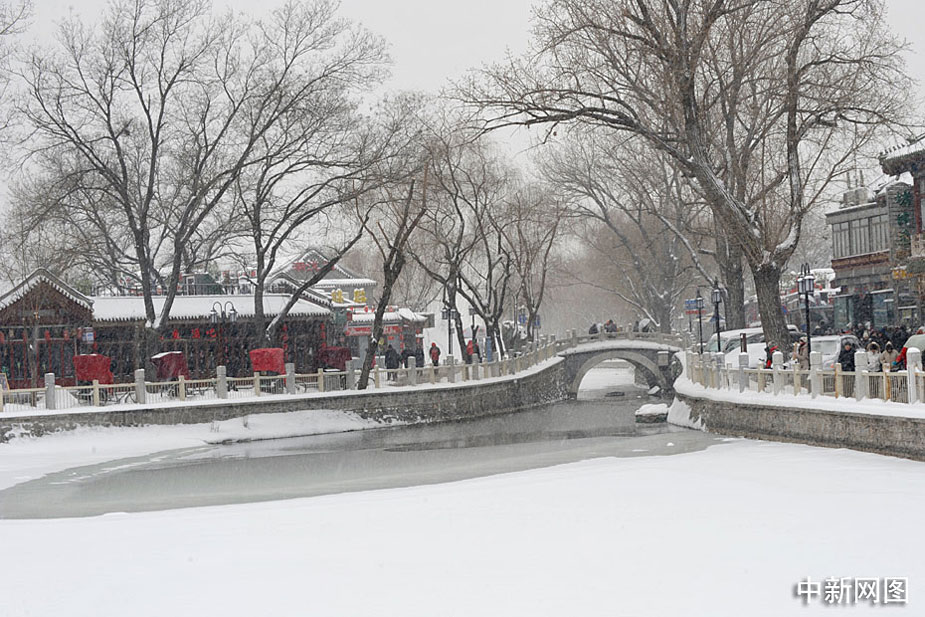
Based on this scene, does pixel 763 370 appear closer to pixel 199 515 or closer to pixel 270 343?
pixel 199 515

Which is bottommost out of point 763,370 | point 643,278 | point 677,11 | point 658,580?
point 658,580

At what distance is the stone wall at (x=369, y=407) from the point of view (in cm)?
2857

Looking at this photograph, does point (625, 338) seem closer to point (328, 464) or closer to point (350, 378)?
point (350, 378)

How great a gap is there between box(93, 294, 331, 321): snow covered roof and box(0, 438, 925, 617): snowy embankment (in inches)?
911

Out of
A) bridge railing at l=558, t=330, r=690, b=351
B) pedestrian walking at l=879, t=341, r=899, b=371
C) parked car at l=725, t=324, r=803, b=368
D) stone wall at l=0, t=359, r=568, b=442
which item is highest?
bridge railing at l=558, t=330, r=690, b=351

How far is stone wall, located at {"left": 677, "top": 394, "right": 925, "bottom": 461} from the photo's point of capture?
18.9 metres

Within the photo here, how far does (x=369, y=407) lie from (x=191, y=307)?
10.2 metres

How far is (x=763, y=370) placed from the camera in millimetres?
25188

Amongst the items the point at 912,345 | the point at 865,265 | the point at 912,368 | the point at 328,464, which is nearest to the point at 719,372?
the point at 912,345

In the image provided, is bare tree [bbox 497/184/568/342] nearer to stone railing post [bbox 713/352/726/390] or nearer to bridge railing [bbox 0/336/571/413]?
bridge railing [bbox 0/336/571/413]

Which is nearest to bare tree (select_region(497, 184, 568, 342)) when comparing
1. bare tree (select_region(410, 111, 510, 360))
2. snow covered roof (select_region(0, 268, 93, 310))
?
bare tree (select_region(410, 111, 510, 360))

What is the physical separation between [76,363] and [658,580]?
1020 inches

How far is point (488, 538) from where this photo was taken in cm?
1384

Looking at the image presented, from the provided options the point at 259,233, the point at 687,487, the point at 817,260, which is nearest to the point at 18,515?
the point at 687,487
